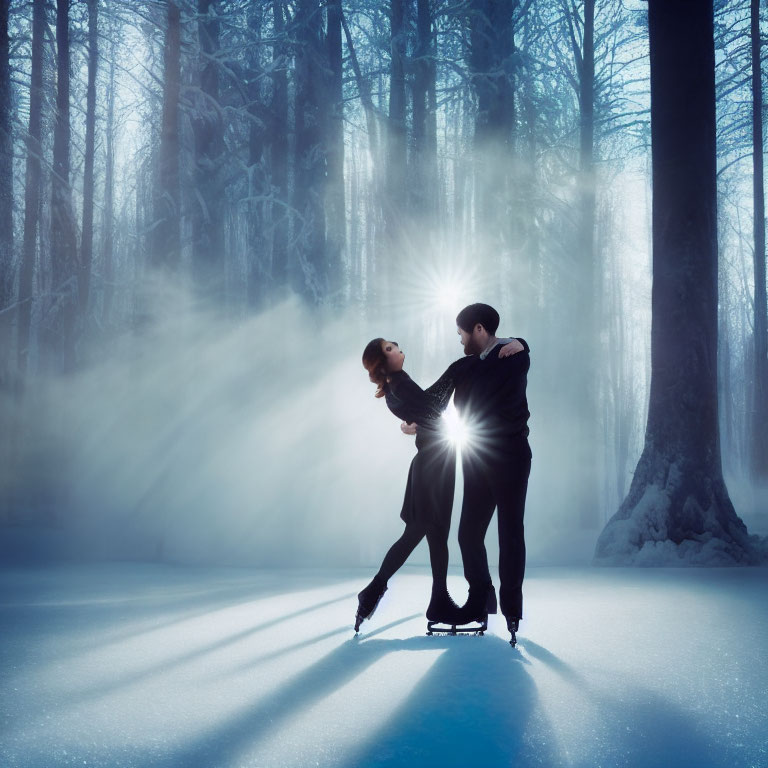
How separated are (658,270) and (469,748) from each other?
763 centimetres

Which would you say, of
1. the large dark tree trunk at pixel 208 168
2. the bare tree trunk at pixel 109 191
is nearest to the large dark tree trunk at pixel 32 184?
the bare tree trunk at pixel 109 191

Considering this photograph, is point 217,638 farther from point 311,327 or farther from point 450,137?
point 450,137

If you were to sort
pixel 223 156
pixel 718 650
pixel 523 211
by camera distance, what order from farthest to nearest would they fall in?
pixel 523 211 → pixel 223 156 → pixel 718 650

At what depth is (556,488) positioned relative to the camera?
1795 centimetres

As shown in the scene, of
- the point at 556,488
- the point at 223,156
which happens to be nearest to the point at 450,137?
the point at 223,156

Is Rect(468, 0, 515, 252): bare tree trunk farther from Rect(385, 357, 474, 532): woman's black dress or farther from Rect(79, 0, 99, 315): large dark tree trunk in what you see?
Rect(385, 357, 474, 532): woman's black dress

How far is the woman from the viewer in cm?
484

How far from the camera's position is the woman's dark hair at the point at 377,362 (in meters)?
4.88

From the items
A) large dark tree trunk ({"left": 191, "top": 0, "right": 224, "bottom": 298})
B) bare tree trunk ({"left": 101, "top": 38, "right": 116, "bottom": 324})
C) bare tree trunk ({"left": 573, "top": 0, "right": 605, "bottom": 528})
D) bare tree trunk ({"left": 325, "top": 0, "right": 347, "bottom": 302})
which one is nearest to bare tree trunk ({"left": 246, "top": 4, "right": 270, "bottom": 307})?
large dark tree trunk ({"left": 191, "top": 0, "right": 224, "bottom": 298})

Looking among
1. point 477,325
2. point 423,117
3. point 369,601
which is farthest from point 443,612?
point 423,117

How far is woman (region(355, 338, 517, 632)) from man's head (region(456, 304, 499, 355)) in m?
0.14

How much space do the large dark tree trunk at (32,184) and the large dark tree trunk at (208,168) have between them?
352cm

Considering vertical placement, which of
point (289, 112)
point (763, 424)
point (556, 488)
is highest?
point (289, 112)

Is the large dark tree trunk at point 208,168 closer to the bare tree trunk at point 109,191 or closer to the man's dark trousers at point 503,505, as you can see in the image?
the bare tree trunk at point 109,191
